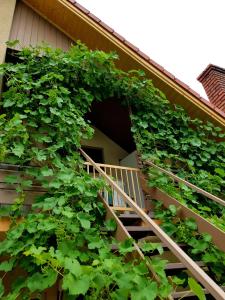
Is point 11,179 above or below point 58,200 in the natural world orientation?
below

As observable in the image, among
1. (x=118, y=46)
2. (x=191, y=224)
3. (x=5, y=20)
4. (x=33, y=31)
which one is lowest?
(x=191, y=224)

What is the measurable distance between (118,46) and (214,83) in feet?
13.9

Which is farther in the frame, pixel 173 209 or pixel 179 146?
pixel 179 146

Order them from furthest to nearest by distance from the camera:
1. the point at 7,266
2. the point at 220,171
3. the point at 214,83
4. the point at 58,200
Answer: the point at 214,83 < the point at 220,171 < the point at 58,200 < the point at 7,266

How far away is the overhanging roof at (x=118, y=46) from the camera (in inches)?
204

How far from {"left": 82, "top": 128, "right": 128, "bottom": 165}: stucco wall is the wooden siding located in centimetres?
221

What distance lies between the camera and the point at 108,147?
20.7ft

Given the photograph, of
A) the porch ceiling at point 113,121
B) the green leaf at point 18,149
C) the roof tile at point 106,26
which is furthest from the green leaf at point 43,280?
the roof tile at point 106,26

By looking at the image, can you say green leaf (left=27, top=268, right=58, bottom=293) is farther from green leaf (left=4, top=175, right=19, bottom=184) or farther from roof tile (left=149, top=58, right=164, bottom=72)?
roof tile (left=149, top=58, right=164, bottom=72)

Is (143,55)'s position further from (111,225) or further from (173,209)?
(111,225)

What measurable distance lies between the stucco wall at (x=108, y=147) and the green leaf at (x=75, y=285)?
4.44 meters

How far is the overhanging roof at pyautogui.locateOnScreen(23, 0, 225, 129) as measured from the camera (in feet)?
17.0

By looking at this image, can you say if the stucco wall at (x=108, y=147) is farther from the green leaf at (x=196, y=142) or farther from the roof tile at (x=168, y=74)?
the roof tile at (x=168, y=74)

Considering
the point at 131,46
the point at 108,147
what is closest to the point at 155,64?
the point at 131,46
